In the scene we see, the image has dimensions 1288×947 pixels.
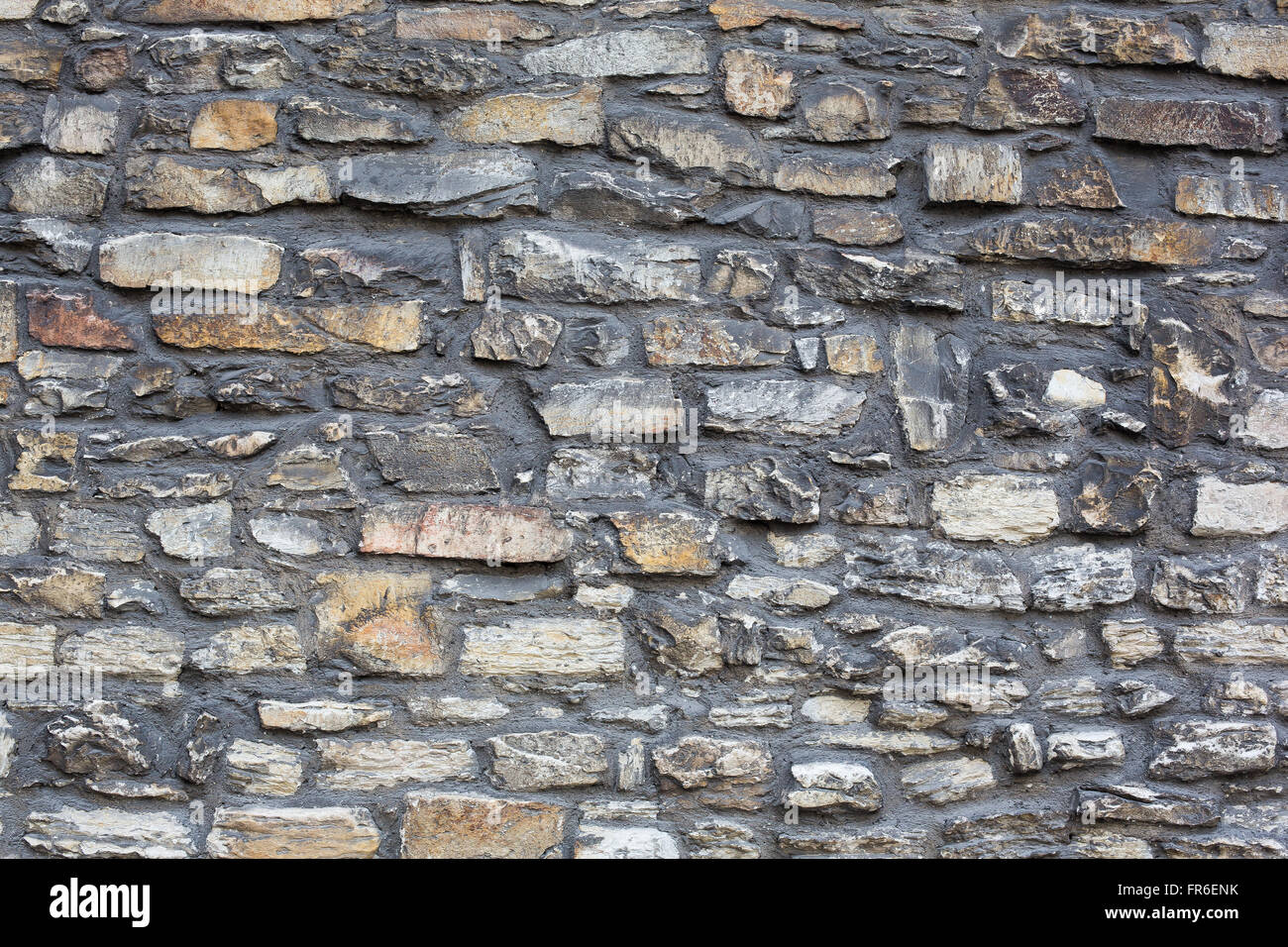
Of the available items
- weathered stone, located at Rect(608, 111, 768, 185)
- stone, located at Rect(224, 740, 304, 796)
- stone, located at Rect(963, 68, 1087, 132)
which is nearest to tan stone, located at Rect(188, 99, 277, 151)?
weathered stone, located at Rect(608, 111, 768, 185)

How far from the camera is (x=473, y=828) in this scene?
1810 millimetres

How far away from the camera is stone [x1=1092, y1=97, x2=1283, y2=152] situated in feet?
6.44

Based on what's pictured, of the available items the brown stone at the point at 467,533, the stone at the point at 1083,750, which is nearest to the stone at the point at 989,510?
the stone at the point at 1083,750

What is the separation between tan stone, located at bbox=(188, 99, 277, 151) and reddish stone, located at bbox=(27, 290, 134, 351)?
40 centimetres

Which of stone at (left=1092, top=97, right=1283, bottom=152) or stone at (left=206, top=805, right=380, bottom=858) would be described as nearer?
stone at (left=206, top=805, right=380, bottom=858)

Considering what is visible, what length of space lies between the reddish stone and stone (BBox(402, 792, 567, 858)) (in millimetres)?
1096

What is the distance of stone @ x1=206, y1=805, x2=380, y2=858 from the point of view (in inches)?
70.7

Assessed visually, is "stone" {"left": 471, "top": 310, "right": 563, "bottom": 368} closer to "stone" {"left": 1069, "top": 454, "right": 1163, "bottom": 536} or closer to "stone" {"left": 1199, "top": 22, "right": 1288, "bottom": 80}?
"stone" {"left": 1069, "top": 454, "right": 1163, "bottom": 536}

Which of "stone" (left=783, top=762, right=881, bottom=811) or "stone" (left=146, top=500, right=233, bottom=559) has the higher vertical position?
"stone" (left=146, top=500, right=233, bottom=559)

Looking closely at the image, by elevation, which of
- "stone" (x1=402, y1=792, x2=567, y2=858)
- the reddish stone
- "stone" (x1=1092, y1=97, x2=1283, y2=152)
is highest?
"stone" (x1=1092, y1=97, x2=1283, y2=152)

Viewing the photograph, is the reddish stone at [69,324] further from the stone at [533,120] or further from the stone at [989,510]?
the stone at [989,510]

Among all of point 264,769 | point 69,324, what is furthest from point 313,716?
point 69,324

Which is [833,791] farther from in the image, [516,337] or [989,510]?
[516,337]

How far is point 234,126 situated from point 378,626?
1063 millimetres
